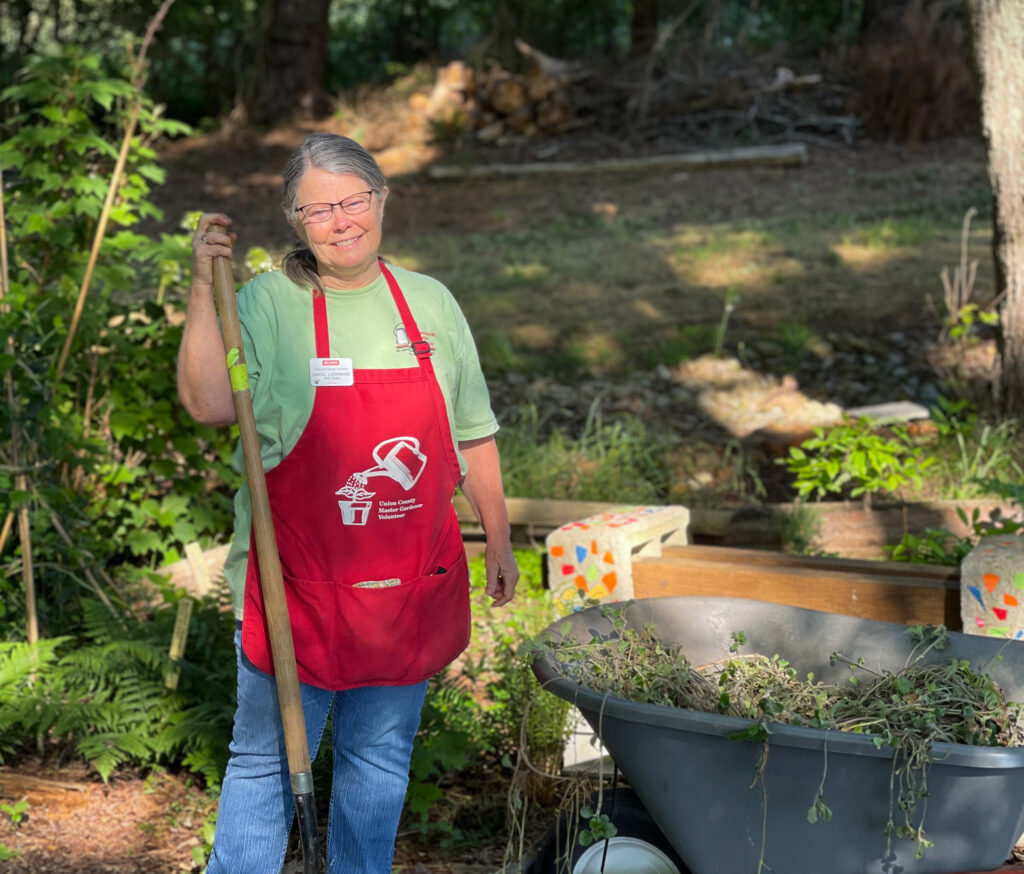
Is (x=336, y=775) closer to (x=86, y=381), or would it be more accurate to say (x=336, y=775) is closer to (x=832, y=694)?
(x=832, y=694)

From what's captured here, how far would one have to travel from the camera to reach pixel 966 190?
1112 centimetres

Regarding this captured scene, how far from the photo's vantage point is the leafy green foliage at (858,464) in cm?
517

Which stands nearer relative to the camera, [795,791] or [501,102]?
[795,791]

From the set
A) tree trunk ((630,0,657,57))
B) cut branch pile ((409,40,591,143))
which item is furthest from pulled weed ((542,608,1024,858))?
tree trunk ((630,0,657,57))

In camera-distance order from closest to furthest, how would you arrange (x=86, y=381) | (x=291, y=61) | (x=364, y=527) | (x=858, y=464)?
(x=364, y=527), (x=86, y=381), (x=858, y=464), (x=291, y=61)

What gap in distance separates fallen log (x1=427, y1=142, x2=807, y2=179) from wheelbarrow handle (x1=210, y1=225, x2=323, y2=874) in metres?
10.9

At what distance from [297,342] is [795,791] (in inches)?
53.5

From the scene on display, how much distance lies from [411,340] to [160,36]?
1551 cm

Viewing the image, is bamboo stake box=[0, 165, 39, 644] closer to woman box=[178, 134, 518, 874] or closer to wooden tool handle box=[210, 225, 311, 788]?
woman box=[178, 134, 518, 874]

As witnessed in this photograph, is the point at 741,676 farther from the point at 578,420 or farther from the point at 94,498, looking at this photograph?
the point at 578,420

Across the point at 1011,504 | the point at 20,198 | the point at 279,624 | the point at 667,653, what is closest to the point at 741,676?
the point at 667,653

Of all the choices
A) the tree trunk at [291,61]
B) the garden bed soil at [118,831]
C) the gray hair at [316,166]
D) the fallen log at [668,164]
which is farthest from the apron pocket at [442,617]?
the tree trunk at [291,61]

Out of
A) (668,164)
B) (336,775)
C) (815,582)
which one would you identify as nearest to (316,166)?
(336,775)

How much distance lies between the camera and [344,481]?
2.40 meters
